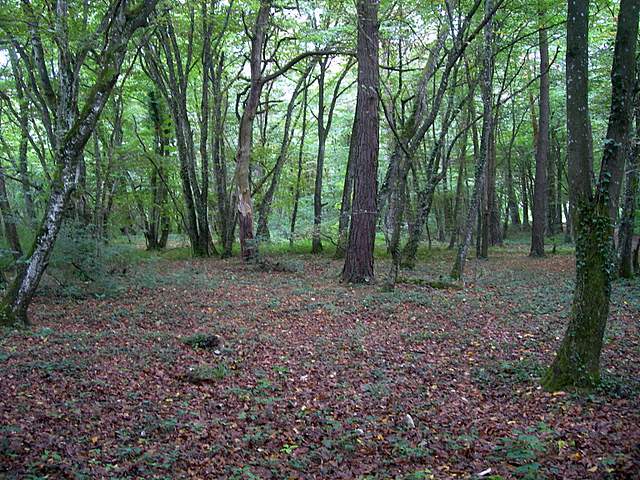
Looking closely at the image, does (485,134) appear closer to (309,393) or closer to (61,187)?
(309,393)

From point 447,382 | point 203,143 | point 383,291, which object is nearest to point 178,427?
point 447,382

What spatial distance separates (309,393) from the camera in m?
5.44

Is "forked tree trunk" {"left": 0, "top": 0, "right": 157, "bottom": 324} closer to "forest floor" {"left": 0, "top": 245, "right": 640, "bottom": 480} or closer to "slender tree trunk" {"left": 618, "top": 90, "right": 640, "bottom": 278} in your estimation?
"forest floor" {"left": 0, "top": 245, "right": 640, "bottom": 480}

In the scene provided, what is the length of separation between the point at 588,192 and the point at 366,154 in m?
6.89

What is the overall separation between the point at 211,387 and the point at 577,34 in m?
5.43

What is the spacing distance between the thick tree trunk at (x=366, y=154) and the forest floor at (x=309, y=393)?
2031mm

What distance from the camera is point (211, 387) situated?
5.47m

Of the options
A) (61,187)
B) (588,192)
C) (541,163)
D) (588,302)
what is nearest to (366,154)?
(61,187)

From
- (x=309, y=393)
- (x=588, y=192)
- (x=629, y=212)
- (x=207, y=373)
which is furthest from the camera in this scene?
(x=629, y=212)

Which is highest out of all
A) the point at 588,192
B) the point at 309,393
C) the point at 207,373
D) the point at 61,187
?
the point at 61,187

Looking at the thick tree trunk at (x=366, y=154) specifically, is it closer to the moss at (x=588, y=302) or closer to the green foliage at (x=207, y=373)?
the green foliage at (x=207, y=373)

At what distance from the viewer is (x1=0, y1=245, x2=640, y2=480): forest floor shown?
12.2 feet

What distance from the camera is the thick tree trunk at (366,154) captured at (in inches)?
432

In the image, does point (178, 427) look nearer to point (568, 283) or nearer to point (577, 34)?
point (577, 34)
